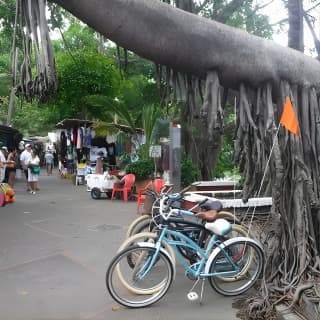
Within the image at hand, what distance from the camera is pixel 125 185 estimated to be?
14.5 metres

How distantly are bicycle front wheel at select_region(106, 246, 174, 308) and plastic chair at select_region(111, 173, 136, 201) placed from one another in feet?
29.7

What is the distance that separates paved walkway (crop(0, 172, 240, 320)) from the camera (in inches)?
193

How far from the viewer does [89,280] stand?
19.8 ft

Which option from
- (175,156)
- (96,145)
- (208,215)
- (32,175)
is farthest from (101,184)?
(208,215)

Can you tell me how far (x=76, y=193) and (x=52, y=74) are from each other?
13899 mm

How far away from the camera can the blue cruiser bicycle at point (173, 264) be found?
5.09 meters

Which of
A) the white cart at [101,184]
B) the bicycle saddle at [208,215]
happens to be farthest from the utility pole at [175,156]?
the white cart at [101,184]

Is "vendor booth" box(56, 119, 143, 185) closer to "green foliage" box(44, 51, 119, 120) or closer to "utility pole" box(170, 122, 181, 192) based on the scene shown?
"green foliage" box(44, 51, 119, 120)

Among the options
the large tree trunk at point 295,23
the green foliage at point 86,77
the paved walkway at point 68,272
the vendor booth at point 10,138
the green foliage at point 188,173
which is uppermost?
the green foliage at point 86,77

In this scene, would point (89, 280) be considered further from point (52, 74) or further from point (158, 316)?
point (52, 74)

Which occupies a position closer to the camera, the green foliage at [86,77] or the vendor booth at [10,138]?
the green foliage at [86,77]

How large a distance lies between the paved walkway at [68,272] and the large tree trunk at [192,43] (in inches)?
95.8

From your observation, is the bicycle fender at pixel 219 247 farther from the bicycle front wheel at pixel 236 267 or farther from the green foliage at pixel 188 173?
the green foliage at pixel 188 173

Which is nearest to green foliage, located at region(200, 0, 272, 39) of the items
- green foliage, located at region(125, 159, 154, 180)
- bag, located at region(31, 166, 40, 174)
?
green foliage, located at region(125, 159, 154, 180)
